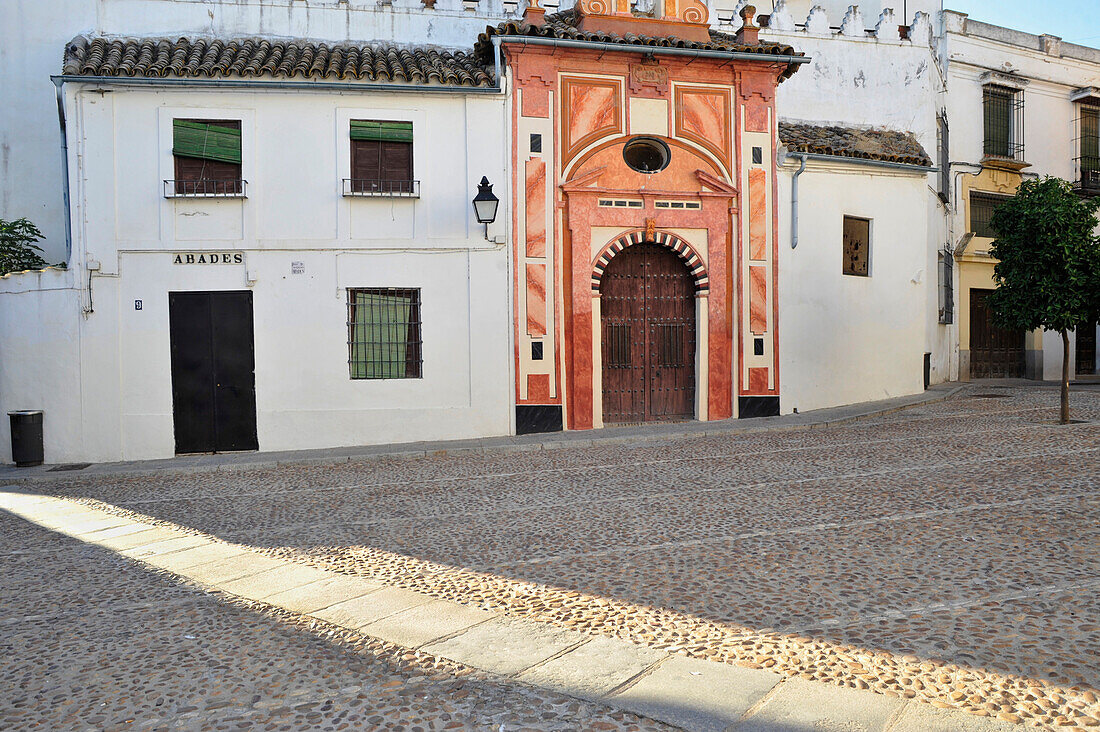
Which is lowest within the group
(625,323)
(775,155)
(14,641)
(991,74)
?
Result: (14,641)

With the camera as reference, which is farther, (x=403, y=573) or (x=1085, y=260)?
(x=1085, y=260)

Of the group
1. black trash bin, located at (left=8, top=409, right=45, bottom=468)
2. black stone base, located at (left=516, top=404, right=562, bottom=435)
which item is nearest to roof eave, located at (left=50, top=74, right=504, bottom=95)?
black trash bin, located at (left=8, top=409, right=45, bottom=468)

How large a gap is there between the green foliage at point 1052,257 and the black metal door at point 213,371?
456 inches

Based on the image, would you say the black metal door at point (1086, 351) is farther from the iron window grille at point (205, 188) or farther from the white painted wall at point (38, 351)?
the white painted wall at point (38, 351)

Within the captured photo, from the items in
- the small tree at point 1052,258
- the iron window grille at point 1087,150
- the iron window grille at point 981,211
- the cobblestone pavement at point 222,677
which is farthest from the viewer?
the iron window grille at point 1087,150

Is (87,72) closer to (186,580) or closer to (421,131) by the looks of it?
(421,131)

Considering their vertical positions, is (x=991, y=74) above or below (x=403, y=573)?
above

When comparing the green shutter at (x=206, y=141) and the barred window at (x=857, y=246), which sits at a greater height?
the green shutter at (x=206, y=141)

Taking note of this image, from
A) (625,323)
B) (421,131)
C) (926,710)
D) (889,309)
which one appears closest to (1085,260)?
(889,309)

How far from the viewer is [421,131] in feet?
42.1

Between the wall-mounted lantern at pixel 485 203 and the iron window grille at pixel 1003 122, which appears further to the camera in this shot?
the iron window grille at pixel 1003 122

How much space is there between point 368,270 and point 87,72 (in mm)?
4779

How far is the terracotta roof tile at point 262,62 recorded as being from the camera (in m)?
12.0

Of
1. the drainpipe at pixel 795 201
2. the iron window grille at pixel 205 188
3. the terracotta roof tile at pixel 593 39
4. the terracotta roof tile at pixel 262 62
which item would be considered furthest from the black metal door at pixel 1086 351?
the iron window grille at pixel 205 188
